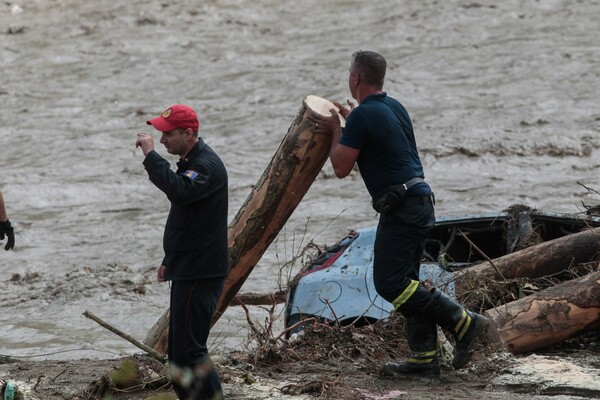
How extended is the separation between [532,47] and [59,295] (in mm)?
12863

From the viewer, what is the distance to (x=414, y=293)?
6641 millimetres

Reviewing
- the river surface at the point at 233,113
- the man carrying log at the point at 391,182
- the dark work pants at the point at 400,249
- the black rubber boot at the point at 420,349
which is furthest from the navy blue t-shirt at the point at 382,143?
the river surface at the point at 233,113

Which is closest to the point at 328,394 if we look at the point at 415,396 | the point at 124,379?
the point at 415,396

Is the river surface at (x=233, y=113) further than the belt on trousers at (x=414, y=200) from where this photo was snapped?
Yes

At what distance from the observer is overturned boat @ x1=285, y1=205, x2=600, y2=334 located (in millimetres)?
7910

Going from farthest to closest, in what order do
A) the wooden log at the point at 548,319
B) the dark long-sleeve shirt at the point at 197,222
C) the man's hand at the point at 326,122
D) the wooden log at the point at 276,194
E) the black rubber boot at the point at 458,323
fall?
the wooden log at the point at 548,319, the wooden log at the point at 276,194, the man's hand at the point at 326,122, the black rubber boot at the point at 458,323, the dark long-sleeve shirt at the point at 197,222

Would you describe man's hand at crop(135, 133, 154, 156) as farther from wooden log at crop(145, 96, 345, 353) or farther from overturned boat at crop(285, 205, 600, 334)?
overturned boat at crop(285, 205, 600, 334)

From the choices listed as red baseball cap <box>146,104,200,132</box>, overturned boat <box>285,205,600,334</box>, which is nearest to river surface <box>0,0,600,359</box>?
overturned boat <box>285,205,600,334</box>

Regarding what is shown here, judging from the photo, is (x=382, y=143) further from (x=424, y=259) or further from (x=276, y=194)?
(x=424, y=259)

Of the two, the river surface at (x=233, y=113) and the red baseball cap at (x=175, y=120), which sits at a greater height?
the red baseball cap at (x=175, y=120)

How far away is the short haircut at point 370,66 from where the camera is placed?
6578mm

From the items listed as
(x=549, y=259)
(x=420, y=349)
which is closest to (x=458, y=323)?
(x=420, y=349)

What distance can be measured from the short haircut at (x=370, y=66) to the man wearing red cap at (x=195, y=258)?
114 centimetres

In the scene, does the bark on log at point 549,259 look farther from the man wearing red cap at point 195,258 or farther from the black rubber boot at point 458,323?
the man wearing red cap at point 195,258
